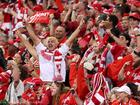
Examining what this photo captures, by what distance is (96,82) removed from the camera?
985 cm

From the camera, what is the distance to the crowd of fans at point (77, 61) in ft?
32.4

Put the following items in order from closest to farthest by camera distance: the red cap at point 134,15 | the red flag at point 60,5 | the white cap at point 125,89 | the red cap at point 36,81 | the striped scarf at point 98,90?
the white cap at point 125,89 < the striped scarf at point 98,90 < the red cap at point 36,81 < the red cap at point 134,15 < the red flag at point 60,5

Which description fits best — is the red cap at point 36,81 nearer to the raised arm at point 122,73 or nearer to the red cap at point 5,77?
the red cap at point 5,77

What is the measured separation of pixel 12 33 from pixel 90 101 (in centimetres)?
624

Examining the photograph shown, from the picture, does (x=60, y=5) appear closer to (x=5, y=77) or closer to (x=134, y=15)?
(x=134, y=15)

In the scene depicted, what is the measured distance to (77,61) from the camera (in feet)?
35.8

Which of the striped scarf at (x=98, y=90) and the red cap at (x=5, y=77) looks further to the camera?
the red cap at (x=5, y=77)

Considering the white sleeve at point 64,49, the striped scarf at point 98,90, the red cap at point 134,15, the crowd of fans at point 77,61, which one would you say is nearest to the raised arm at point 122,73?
the crowd of fans at point 77,61

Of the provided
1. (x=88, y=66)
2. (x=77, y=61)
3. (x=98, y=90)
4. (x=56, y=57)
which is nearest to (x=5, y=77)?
(x=56, y=57)

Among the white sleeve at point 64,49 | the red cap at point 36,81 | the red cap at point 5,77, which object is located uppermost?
the white sleeve at point 64,49

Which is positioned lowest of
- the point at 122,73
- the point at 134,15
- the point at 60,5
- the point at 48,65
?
the point at 48,65

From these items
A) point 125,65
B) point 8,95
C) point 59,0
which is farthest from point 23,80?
point 59,0

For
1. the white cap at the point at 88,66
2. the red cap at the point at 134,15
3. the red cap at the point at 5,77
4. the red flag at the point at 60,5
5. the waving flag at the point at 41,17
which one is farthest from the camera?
the red flag at the point at 60,5

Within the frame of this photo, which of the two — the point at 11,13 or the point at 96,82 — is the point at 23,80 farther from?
the point at 11,13
